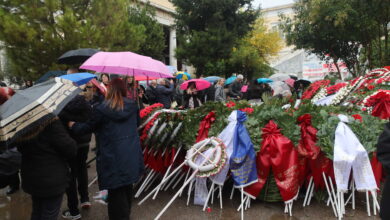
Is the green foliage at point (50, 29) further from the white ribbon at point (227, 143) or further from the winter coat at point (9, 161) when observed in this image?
the winter coat at point (9, 161)

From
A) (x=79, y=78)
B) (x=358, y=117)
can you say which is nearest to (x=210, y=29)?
(x=358, y=117)

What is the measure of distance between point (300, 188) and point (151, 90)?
454 centimetres

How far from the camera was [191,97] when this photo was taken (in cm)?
735

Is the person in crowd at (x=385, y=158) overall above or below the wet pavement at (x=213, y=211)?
above

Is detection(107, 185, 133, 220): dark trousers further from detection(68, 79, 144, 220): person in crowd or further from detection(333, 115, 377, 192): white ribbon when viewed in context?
detection(333, 115, 377, 192): white ribbon

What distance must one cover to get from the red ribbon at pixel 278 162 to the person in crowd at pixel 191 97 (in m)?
3.44

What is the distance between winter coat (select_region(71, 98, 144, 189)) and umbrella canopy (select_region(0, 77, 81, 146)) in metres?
0.52

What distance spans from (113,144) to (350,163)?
Result: 9.30 feet

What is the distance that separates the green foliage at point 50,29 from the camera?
9.44 m

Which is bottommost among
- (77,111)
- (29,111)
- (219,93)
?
(219,93)

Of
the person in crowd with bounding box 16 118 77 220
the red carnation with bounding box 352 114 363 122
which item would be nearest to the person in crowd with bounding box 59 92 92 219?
the person in crowd with bounding box 16 118 77 220

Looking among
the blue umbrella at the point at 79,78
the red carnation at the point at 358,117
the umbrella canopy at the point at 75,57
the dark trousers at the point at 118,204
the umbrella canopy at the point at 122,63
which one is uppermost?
the umbrella canopy at the point at 75,57

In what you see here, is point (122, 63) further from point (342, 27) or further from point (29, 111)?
point (342, 27)

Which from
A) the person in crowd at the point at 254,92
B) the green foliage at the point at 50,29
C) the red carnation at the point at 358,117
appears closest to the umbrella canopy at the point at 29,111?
the red carnation at the point at 358,117
